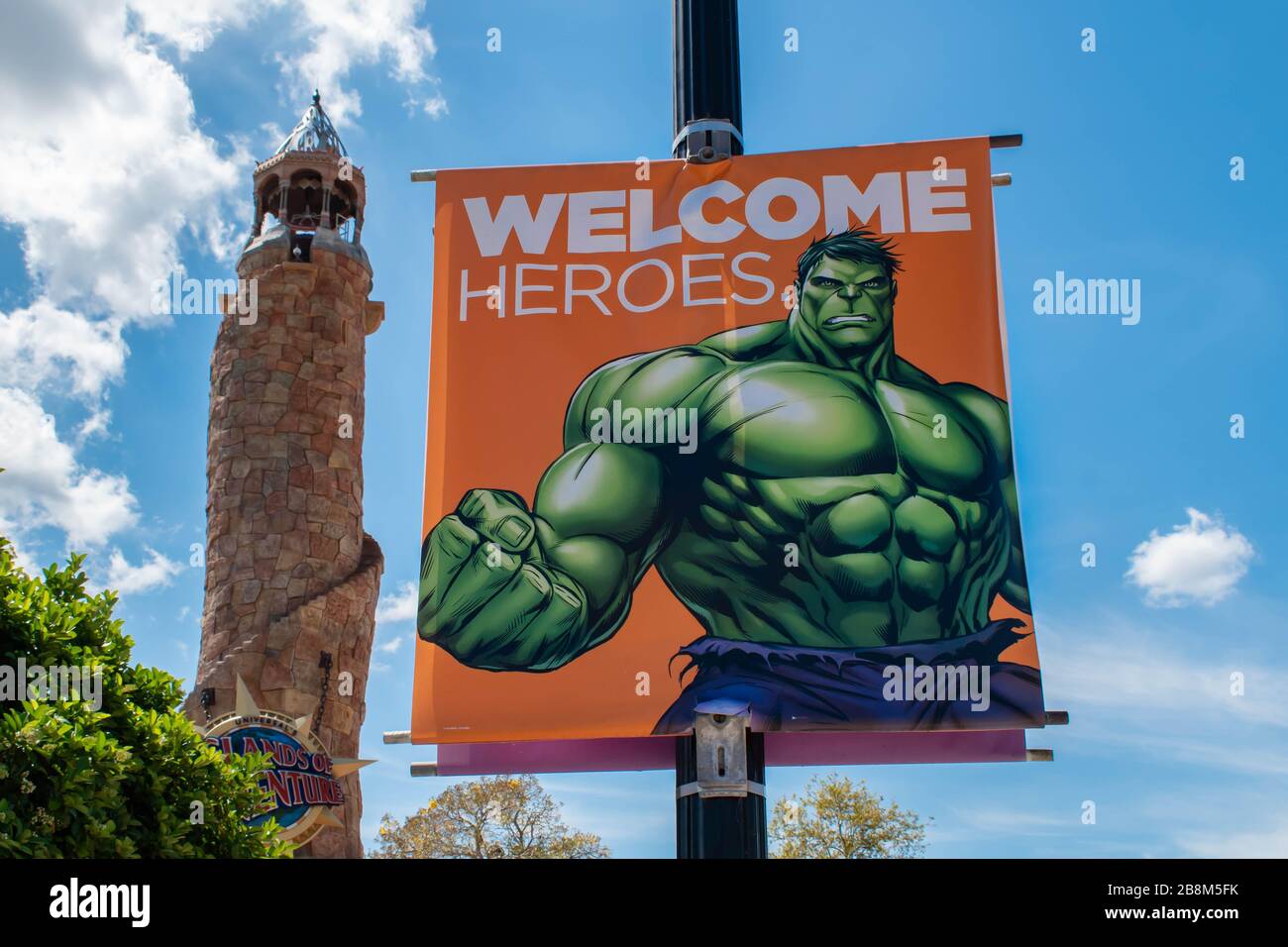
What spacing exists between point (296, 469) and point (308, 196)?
6.58 m

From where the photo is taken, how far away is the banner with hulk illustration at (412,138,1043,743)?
12.1 m

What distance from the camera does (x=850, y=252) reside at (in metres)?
13.6

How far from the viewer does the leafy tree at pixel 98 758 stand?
786 centimetres

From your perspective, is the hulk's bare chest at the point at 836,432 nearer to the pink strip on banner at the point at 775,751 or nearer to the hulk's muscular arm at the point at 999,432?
the hulk's muscular arm at the point at 999,432

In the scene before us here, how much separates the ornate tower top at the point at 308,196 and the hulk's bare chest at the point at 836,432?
14378 millimetres

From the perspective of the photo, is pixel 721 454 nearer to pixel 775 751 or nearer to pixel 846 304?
pixel 846 304

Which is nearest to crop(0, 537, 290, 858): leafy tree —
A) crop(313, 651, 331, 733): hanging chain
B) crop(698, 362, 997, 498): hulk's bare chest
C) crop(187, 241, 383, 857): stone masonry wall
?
crop(698, 362, 997, 498): hulk's bare chest

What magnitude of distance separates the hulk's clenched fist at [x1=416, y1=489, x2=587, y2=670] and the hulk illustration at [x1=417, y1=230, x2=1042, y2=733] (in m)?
0.02

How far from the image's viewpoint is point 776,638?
12297mm

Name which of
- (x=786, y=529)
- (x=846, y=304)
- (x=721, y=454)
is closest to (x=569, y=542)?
(x=721, y=454)
